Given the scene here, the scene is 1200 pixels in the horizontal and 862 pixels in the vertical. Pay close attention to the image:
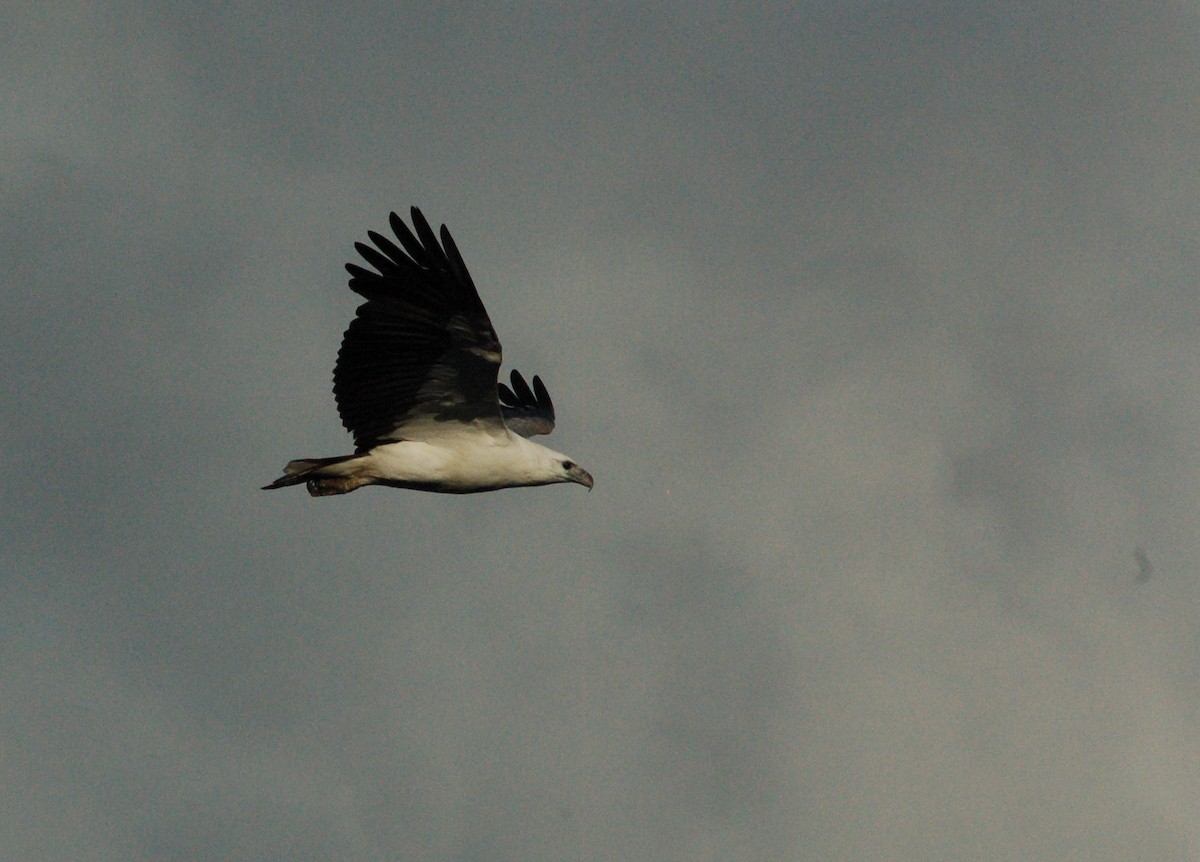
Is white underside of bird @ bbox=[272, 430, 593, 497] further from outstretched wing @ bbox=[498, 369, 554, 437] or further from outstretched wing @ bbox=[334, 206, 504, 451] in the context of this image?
outstretched wing @ bbox=[498, 369, 554, 437]

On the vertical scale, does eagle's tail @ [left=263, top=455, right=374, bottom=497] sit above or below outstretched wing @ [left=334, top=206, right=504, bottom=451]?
below

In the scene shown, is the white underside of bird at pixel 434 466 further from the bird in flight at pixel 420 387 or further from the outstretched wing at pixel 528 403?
the outstretched wing at pixel 528 403

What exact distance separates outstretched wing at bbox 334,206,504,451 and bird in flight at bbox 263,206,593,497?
0.01 metres

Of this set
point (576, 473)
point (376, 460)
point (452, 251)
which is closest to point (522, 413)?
point (576, 473)

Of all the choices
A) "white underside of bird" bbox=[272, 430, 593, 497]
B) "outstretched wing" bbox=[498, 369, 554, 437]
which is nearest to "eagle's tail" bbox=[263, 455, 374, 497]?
"white underside of bird" bbox=[272, 430, 593, 497]

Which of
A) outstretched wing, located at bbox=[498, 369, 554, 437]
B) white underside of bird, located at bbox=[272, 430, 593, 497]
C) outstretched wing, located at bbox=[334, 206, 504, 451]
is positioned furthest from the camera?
outstretched wing, located at bbox=[498, 369, 554, 437]

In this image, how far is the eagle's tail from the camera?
17.5 meters

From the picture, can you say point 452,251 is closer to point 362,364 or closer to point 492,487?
point 362,364

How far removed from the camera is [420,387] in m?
17.4

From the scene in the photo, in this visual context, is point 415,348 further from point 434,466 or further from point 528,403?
point 528,403

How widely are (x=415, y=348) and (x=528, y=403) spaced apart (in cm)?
571

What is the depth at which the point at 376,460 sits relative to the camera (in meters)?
17.6

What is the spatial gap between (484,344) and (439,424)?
144 centimetres

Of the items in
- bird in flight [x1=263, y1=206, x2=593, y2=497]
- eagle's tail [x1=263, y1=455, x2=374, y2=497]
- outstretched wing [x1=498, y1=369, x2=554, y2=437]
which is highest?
outstretched wing [x1=498, y1=369, x2=554, y2=437]
